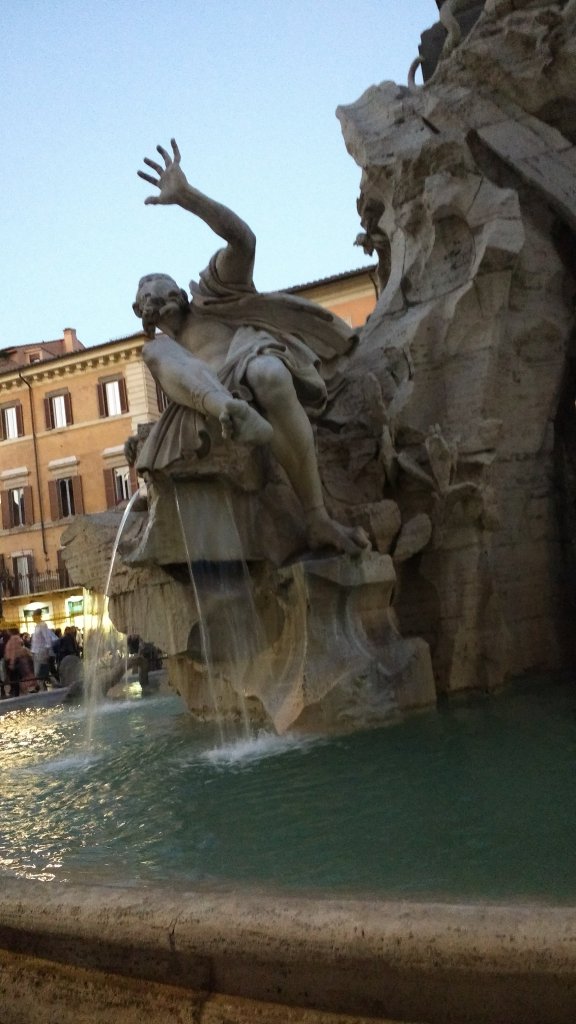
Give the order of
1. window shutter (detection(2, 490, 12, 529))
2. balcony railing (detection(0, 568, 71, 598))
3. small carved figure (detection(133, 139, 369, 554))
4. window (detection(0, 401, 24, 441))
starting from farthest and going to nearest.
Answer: window (detection(0, 401, 24, 441)), window shutter (detection(2, 490, 12, 529)), balcony railing (detection(0, 568, 71, 598)), small carved figure (detection(133, 139, 369, 554))

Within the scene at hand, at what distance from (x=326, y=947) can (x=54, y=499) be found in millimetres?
32443

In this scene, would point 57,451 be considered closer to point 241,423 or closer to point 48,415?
point 48,415

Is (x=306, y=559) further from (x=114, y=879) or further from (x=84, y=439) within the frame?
(x=84, y=439)

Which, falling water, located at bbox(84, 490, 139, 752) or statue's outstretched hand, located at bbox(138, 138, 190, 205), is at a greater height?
statue's outstretched hand, located at bbox(138, 138, 190, 205)

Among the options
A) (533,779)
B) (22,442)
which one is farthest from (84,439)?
(533,779)

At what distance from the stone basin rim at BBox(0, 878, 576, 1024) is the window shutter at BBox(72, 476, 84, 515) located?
3105cm

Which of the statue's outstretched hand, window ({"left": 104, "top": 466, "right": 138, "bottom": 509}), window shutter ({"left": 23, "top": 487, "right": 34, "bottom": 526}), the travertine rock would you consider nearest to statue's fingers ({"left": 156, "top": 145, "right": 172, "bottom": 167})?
the statue's outstretched hand

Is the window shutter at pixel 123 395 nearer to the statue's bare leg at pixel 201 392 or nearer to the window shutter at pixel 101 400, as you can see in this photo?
the window shutter at pixel 101 400

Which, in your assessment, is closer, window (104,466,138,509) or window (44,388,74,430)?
window (104,466,138,509)

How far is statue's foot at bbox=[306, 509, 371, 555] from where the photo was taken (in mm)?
4625

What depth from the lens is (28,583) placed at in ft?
106

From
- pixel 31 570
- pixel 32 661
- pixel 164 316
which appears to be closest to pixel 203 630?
pixel 164 316

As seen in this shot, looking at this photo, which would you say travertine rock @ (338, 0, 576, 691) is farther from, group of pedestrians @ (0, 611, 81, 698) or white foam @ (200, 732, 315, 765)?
group of pedestrians @ (0, 611, 81, 698)

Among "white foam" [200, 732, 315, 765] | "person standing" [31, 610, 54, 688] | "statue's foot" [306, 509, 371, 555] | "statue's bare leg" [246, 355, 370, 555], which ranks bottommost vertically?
"white foam" [200, 732, 315, 765]
